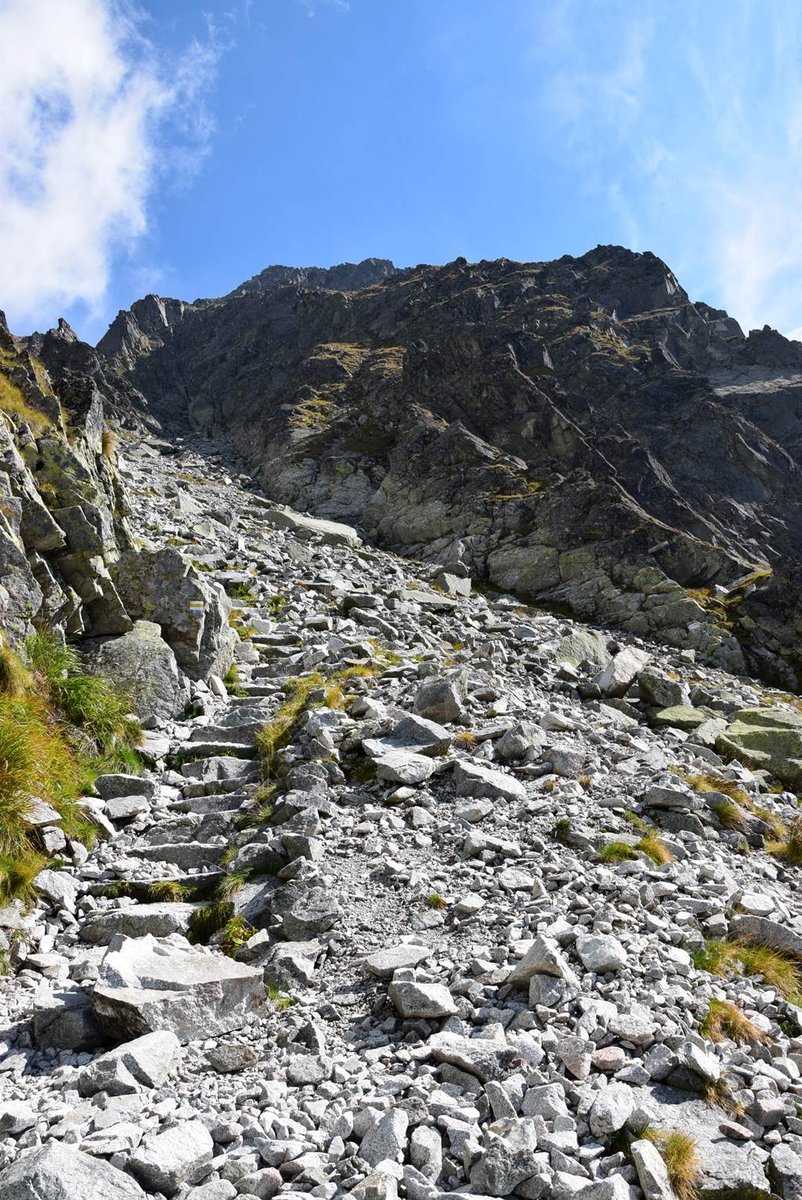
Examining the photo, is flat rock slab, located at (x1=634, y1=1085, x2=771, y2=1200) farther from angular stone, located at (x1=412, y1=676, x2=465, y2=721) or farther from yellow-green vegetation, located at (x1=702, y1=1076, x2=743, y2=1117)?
angular stone, located at (x1=412, y1=676, x2=465, y2=721)

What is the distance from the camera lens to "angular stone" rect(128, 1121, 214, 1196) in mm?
4180

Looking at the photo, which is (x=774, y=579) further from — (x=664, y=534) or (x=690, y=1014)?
(x=690, y=1014)

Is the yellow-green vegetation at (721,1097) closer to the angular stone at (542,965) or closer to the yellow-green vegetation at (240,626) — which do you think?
the angular stone at (542,965)

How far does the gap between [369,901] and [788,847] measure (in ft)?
25.0

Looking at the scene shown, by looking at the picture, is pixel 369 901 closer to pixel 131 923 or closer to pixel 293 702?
pixel 131 923

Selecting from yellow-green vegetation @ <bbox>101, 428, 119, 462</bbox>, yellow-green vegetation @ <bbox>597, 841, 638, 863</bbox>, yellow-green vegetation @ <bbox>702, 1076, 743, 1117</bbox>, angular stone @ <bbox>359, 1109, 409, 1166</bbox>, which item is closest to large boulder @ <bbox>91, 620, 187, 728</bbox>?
yellow-green vegetation @ <bbox>597, 841, 638, 863</bbox>

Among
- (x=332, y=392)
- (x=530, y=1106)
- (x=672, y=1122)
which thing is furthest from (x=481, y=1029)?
(x=332, y=392)

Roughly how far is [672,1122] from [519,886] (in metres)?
3.36

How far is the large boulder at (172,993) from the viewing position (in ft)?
19.2

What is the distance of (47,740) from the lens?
1039 cm

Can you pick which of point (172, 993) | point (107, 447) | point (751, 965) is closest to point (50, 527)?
point (107, 447)

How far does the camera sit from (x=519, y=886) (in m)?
8.19

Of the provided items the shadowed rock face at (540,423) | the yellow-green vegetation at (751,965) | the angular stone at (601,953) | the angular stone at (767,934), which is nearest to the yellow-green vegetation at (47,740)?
the angular stone at (601,953)

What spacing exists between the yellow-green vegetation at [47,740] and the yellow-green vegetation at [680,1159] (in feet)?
22.2
